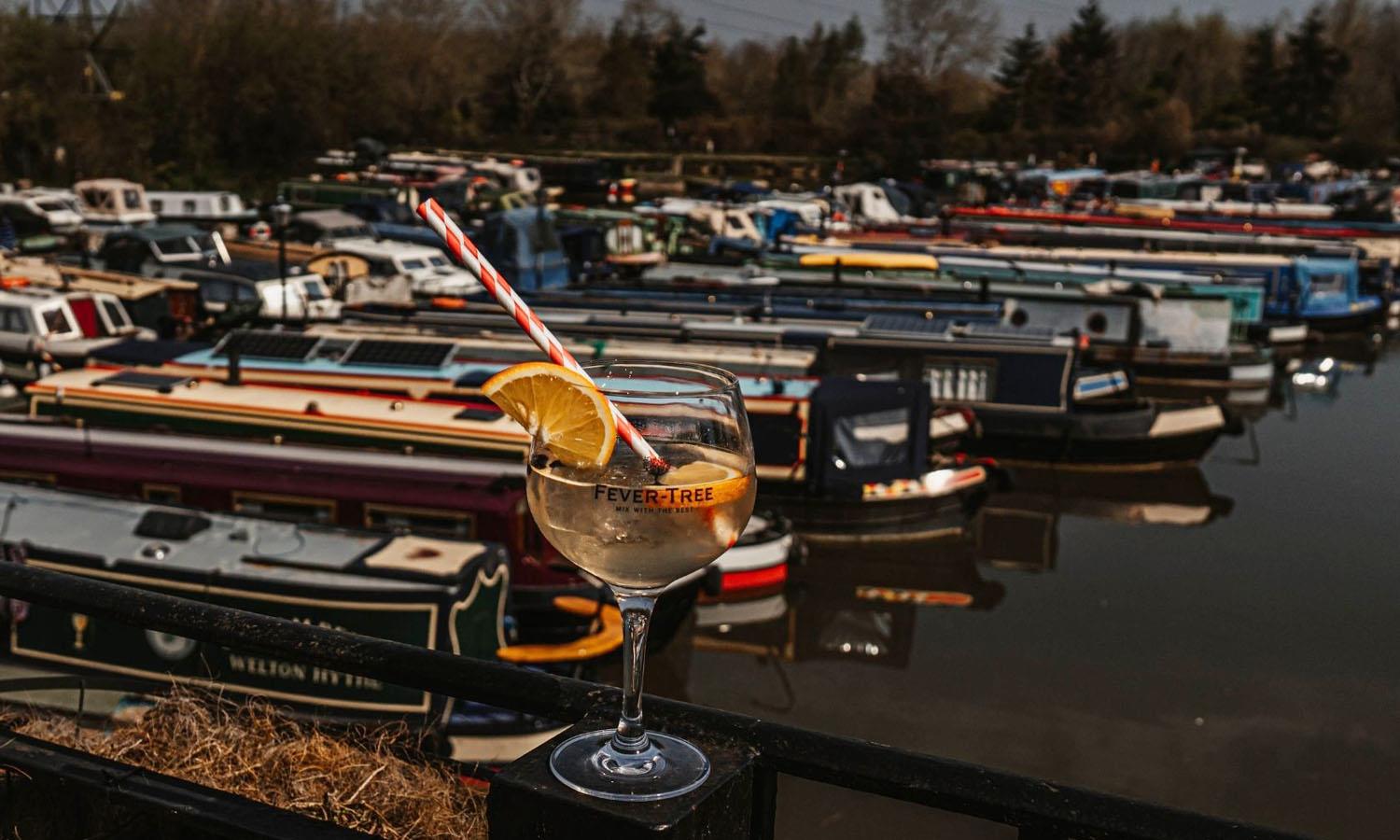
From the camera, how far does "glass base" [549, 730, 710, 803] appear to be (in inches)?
68.8

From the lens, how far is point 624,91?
7881 centimetres

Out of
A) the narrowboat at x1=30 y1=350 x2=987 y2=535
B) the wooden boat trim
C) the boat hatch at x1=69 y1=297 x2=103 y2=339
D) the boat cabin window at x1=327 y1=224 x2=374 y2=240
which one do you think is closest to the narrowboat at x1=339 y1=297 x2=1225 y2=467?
the narrowboat at x1=30 y1=350 x2=987 y2=535

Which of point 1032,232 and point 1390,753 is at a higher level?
point 1032,232

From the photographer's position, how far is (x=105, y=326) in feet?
65.4

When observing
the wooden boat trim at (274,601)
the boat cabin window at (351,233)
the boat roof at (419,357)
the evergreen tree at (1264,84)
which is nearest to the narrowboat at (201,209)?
the boat cabin window at (351,233)

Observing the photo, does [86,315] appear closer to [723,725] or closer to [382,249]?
[382,249]

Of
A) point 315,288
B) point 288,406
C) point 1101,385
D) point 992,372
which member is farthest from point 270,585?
point 315,288

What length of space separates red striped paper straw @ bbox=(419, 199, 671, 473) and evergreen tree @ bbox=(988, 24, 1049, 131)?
259 ft

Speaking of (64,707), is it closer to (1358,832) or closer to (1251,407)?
(1358,832)

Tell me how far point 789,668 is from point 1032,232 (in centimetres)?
2531

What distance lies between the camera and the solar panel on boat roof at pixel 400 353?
15.2 metres

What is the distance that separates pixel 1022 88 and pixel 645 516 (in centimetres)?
8230

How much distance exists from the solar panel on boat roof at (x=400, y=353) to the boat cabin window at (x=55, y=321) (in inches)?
250

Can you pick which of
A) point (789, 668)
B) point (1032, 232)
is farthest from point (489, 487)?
point (1032, 232)
